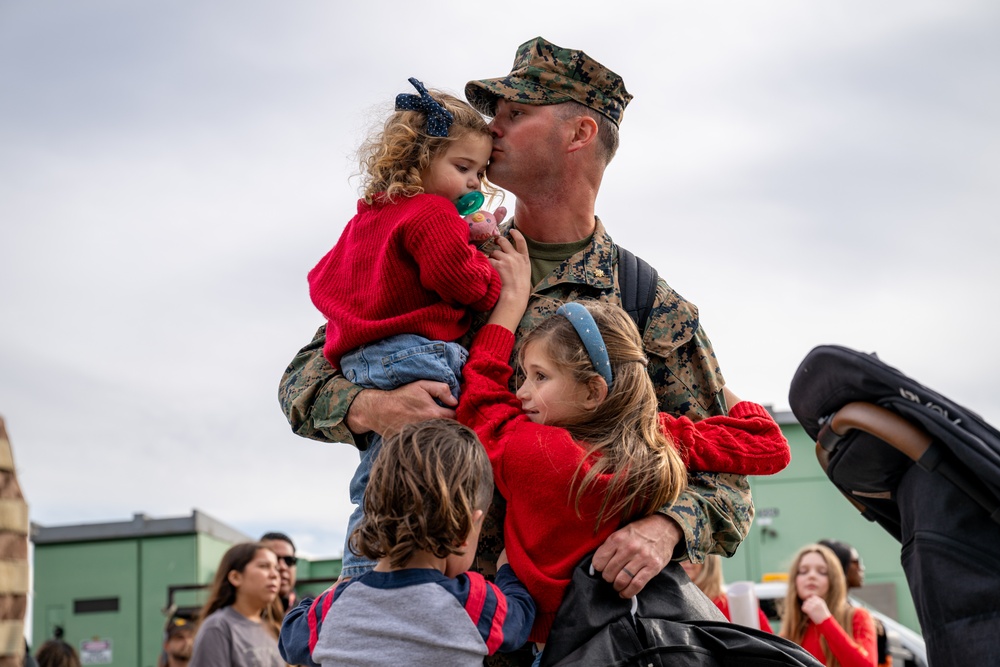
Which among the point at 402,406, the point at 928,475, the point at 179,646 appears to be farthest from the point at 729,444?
the point at 179,646

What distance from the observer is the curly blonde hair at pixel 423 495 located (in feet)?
8.22

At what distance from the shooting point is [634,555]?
268 centimetres

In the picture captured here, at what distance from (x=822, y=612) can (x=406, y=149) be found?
4436 mm

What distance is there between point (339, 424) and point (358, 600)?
2.24 ft

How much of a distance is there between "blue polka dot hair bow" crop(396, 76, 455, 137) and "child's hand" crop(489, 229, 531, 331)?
411 millimetres

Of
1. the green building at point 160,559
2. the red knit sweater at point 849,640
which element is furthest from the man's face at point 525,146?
the green building at point 160,559

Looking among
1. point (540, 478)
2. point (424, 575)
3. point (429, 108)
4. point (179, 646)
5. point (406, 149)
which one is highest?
point (429, 108)

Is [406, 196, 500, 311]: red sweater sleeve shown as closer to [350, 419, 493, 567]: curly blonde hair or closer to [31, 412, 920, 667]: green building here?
[350, 419, 493, 567]: curly blonde hair

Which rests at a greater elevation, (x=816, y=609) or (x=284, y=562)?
(x=284, y=562)

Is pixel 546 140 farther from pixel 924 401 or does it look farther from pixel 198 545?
pixel 198 545

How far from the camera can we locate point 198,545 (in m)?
17.7

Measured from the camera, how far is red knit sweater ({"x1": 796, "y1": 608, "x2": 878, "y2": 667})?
617 centimetres

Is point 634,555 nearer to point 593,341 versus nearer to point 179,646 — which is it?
point 593,341

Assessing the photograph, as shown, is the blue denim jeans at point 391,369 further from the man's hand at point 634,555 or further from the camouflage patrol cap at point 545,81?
the camouflage patrol cap at point 545,81
